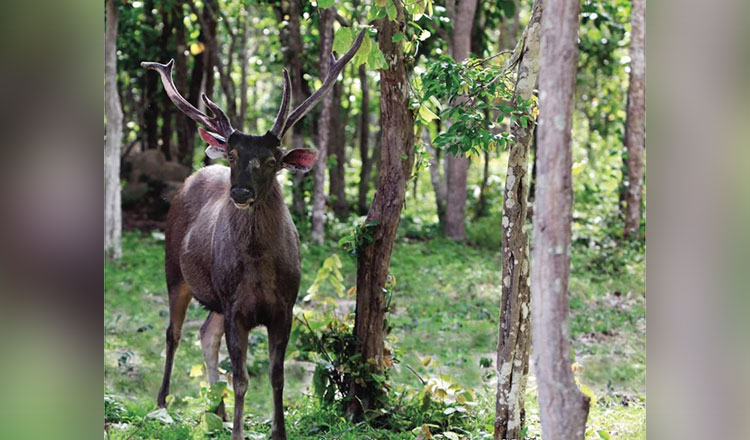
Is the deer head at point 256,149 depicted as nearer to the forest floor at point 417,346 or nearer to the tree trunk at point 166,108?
the forest floor at point 417,346

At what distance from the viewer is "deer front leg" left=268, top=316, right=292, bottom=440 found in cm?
592

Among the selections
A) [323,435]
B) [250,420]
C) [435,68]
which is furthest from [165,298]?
[435,68]

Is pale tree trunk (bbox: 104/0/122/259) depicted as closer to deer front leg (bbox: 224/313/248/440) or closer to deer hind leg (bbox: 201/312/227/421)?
deer hind leg (bbox: 201/312/227/421)

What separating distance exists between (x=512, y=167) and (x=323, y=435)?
89.4 inches

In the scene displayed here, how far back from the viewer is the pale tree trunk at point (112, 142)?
10.8m

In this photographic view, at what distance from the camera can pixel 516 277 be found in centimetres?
535

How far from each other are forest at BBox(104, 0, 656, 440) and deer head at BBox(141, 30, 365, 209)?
0.01 metres

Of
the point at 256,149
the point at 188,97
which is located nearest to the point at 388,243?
the point at 256,149

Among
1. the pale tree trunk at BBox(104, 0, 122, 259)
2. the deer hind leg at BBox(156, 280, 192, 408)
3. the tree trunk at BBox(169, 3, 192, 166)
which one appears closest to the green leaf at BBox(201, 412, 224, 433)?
the deer hind leg at BBox(156, 280, 192, 408)

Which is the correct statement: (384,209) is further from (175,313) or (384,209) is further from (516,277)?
(175,313)

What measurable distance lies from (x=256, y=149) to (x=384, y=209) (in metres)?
1.11

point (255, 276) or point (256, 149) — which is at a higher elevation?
point (256, 149)
